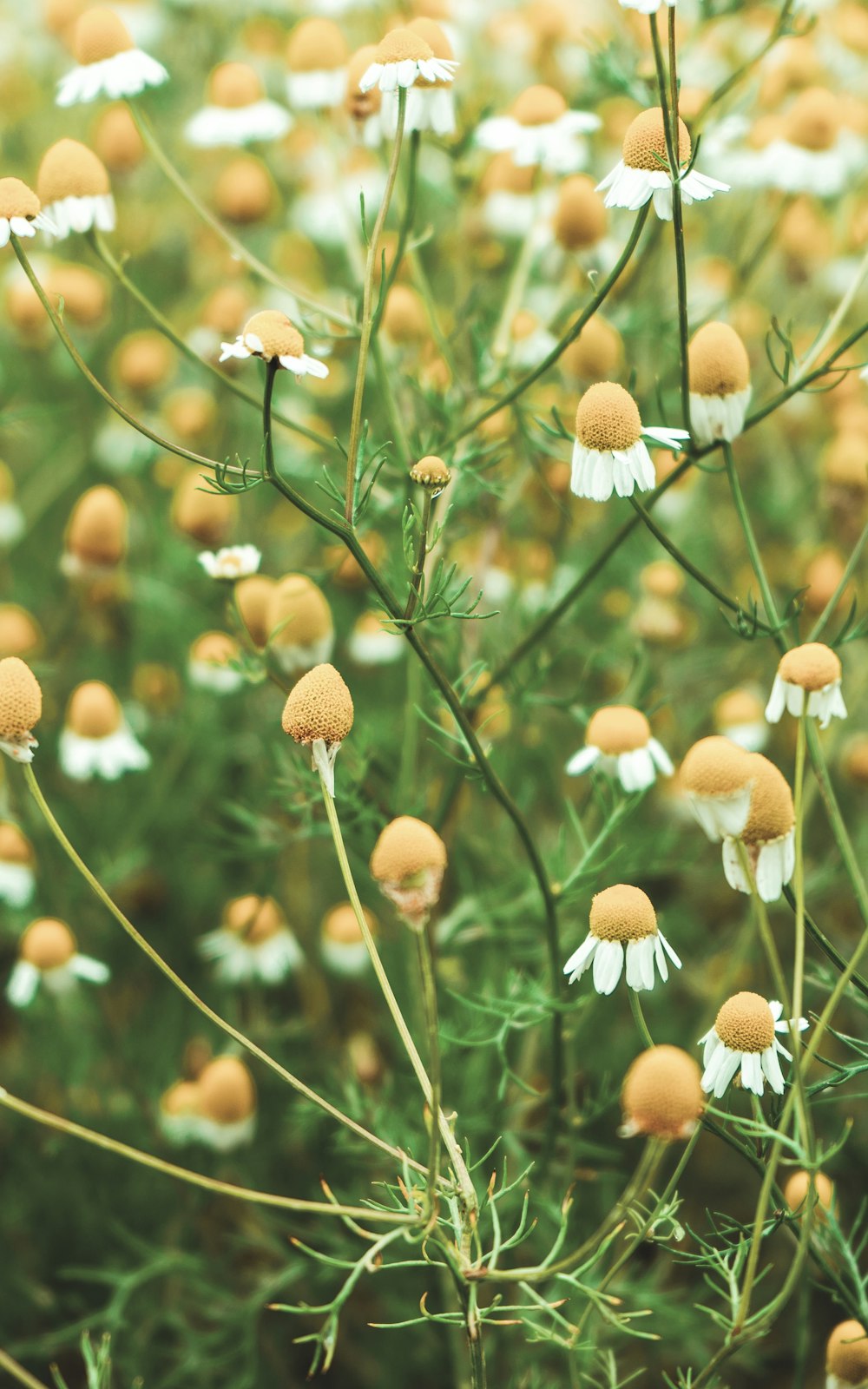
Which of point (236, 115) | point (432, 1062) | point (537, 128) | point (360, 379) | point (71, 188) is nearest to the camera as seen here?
point (432, 1062)

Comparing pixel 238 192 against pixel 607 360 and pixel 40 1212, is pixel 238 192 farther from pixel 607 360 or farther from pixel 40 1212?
pixel 40 1212

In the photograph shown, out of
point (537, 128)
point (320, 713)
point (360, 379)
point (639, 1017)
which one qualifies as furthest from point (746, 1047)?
point (537, 128)

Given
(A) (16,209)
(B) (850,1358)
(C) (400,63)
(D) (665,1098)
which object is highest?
(C) (400,63)

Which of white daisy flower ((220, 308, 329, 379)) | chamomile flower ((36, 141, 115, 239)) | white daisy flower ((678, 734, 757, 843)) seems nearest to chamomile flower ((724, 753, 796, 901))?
white daisy flower ((678, 734, 757, 843))

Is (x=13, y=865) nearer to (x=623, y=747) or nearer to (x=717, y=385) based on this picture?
(x=623, y=747)

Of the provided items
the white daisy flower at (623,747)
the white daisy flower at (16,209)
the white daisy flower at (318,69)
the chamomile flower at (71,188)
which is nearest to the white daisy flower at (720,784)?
the white daisy flower at (623,747)

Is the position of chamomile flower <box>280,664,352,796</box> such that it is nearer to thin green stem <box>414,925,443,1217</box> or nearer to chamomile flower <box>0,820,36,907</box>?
thin green stem <box>414,925,443,1217</box>

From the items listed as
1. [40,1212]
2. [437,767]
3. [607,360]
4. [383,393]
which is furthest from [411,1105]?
[607,360]
